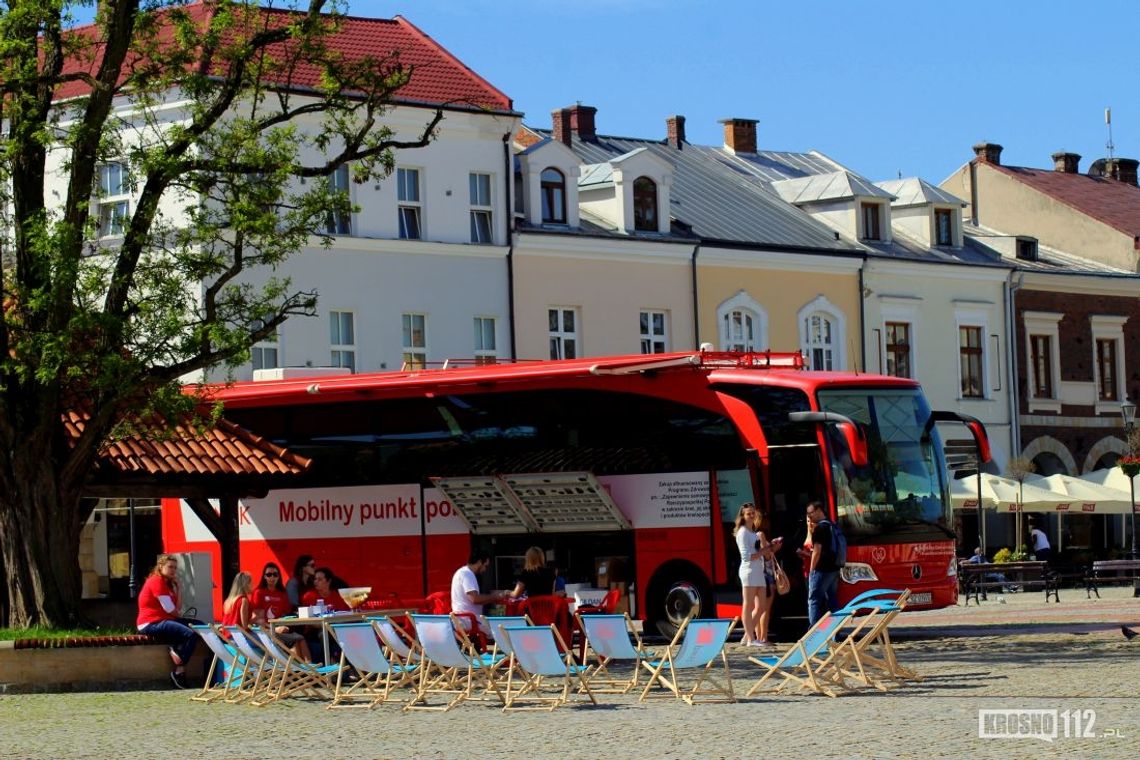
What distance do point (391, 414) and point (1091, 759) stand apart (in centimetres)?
1749

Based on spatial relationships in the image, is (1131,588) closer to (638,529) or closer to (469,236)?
(469,236)

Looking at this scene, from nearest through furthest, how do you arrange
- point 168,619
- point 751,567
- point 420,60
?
point 168,619, point 751,567, point 420,60

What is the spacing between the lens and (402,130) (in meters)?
42.3

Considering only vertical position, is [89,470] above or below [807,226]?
below

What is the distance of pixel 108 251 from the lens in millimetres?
24547

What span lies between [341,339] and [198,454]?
1359 centimetres

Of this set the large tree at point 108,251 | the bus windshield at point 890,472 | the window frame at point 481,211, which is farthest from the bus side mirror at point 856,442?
the window frame at point 481,211

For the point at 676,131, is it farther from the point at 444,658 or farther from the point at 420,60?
the point at 444,658

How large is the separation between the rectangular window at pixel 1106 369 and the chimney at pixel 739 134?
35.8 feet

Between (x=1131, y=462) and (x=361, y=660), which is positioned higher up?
(x=1131, y=462)

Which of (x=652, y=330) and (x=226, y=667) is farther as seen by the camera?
(x=652, y=330)

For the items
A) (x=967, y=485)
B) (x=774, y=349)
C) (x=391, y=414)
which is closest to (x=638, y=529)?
(x=391, y=414)

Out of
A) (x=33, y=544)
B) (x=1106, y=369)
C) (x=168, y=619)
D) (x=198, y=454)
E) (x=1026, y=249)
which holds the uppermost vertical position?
(x=1026, y=249)

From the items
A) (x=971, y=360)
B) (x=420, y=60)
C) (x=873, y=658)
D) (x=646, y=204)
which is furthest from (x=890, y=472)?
(x=971, y=360)
